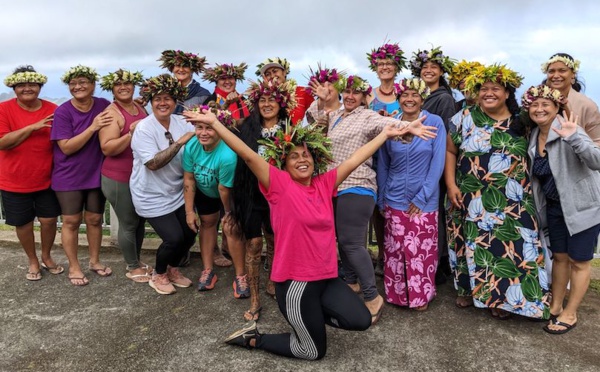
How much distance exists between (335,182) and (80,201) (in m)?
2.96

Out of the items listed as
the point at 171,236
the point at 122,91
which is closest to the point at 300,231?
the point at 171,236

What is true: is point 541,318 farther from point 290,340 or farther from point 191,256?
point 191,256

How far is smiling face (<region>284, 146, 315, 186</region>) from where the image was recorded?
333cm

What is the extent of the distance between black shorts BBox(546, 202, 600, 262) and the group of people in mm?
13

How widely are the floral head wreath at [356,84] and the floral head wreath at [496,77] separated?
89cm

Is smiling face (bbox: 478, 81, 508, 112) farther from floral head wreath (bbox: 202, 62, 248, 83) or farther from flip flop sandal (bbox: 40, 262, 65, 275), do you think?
flip flop sandal (bbox: 40, 262, 65, 275)

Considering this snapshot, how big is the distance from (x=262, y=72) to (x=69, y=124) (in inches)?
84.7

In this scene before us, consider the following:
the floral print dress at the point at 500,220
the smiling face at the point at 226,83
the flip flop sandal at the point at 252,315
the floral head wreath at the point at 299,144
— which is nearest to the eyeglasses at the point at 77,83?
the smiling face at the point at 226,83

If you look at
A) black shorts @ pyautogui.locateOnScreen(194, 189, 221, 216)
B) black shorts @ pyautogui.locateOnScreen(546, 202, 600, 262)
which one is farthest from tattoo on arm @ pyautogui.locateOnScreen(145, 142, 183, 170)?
black shorts @ pyautogui.locateOnScreen(546, 202, 600, 262)

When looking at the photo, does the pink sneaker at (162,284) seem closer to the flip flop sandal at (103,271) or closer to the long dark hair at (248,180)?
the flip flop sandal at (103,271)

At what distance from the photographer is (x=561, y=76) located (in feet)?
14.0

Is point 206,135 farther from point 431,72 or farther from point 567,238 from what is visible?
point 567,238

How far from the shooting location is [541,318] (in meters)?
3.92

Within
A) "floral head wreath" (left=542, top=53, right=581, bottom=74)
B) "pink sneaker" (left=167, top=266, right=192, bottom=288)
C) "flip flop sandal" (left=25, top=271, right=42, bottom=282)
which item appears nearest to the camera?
"floral head wreath" (left=542, top=53, right=581, bottom=74)
